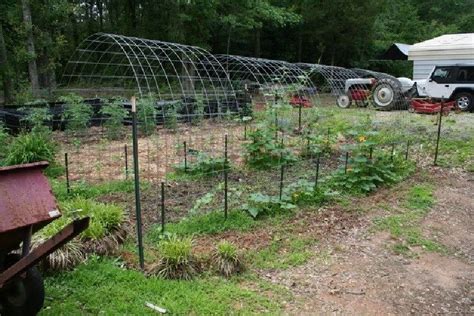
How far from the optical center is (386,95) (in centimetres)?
1408

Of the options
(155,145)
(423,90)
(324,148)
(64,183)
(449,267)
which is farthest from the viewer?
(423,90)

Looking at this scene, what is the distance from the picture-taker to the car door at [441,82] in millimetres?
13531

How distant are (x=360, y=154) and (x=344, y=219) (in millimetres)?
1540

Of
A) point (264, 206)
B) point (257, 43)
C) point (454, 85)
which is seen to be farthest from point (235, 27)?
point (264, 206)

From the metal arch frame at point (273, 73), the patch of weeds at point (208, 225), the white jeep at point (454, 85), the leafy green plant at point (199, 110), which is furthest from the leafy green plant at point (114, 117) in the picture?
the white jeep at point (454, 85)

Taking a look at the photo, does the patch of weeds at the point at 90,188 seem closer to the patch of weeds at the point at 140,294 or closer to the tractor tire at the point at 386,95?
the patch of weeds at the point at 140,294

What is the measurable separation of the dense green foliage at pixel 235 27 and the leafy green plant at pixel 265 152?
7044 mm

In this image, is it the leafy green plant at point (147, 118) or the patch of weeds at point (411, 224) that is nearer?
the patch of weeds at point (411, 224)

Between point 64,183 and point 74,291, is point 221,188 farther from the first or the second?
point 74,291

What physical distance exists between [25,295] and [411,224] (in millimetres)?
3770

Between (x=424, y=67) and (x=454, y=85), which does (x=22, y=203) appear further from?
(x=424, y=67)

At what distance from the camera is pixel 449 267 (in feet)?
12.4

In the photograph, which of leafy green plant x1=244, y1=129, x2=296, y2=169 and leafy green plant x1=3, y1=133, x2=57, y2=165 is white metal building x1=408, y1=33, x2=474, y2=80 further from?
leafy green plant x1=3, y1=133, x2=57, y2=165

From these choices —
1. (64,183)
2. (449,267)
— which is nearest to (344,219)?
(449,267)
